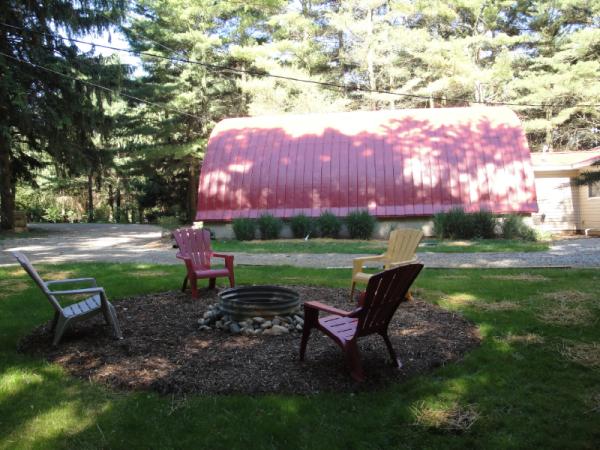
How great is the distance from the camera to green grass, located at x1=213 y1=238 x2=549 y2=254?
11.0 metres

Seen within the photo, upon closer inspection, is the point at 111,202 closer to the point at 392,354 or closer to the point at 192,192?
the point at 192,192

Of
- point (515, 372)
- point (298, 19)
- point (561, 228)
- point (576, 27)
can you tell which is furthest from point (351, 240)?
point (576, 27)

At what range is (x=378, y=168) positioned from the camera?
15445 mm

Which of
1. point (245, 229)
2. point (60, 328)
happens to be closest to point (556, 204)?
point (245, 229)

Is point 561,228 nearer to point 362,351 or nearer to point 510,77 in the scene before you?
point 510,77

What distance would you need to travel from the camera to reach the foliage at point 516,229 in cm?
1339

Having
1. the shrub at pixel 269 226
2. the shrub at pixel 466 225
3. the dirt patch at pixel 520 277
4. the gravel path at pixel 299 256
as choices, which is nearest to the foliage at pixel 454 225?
the shrub at pixel 466 225

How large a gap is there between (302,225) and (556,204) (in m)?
Result: 9.35

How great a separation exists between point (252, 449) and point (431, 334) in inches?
94.9

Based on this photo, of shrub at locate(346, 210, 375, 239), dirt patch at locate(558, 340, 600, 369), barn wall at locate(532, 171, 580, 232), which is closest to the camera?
dirt patch at locate(558, 340, 600, 369)

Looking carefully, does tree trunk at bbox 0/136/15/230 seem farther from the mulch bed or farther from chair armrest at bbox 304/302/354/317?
chair armrest at bbox 304/302/354/317

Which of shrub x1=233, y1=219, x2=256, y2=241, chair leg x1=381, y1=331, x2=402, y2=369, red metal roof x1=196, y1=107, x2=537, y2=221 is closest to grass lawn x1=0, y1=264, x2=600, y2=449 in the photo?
chair leg x1=381, y1=331, x2=402, y2=369

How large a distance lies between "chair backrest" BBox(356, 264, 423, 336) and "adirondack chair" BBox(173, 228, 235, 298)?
310 cm

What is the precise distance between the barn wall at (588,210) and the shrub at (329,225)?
8.48 metres
